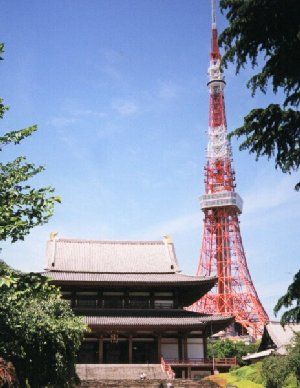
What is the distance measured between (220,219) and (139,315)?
49.9 m

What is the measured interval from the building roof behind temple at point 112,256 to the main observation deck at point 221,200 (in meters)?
38.1

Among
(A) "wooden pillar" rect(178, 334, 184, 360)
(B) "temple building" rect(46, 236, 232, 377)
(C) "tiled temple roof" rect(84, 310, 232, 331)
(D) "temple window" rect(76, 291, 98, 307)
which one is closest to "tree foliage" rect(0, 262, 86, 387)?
(C) "tiled temple roof" rect(84, 310, 232, 331)

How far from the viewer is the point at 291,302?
9.81 meters

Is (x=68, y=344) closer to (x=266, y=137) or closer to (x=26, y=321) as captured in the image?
(x=26, y=321)

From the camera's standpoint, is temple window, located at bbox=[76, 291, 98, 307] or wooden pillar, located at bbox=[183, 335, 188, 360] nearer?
wooden pillar, located at bbox=[183, 335, 188, 360]

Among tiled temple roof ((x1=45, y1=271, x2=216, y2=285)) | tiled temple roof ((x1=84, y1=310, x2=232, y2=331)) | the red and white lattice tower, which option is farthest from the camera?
the red and white lattice tower

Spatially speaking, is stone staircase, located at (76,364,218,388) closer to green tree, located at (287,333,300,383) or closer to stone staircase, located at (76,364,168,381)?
stone staircase, located at (76,364,168,381)

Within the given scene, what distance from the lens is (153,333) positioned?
34000mm

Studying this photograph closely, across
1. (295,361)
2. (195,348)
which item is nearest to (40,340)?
(295,361)

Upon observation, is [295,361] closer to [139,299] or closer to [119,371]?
[119,371]

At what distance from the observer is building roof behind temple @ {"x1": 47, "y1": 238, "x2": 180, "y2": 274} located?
3862 centimetres

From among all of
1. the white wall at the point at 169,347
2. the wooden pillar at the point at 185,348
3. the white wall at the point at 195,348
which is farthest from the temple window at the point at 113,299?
the white wall at the point at 195,348

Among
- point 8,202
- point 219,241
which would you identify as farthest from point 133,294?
point 219,241

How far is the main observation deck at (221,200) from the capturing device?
7975 cm
